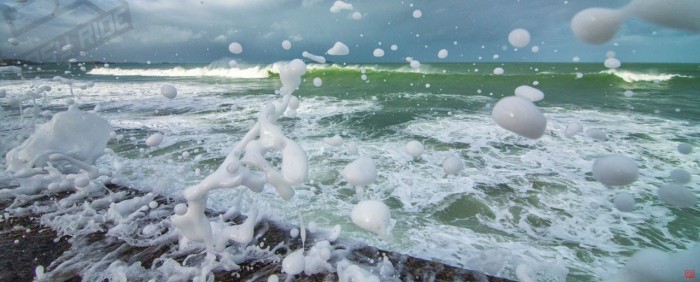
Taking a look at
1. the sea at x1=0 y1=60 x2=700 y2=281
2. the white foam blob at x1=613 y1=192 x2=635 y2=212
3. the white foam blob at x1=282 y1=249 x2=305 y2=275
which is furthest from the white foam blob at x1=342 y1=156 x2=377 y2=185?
the white foam blob at x1=613 y1=192 x2=635 y2=212

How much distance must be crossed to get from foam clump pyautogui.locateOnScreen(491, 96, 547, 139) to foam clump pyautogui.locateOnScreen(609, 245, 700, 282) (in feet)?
2.39

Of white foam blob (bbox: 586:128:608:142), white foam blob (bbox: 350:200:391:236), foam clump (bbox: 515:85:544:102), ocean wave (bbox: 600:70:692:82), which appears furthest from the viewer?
ocean wave (bbox: 600:70:692:82)

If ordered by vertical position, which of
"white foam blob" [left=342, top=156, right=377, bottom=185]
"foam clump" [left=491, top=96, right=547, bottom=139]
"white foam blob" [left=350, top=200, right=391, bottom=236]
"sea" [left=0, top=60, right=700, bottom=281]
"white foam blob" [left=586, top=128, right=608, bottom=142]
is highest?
"foam clump" [left=491, top=96, right=547, bottom=139]

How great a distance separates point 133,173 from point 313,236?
9.41ft

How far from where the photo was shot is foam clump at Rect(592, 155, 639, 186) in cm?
200

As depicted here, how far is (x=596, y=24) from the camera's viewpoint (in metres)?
1.60

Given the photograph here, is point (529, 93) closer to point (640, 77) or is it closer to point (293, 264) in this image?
point (293, 264)

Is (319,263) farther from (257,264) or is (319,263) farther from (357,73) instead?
(357,73)

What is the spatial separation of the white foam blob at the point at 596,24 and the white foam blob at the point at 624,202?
2.43 m

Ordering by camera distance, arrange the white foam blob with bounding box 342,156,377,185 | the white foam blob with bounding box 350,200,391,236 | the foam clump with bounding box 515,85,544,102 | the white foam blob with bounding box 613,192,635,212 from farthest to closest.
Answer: the white foam blob with bounding box 613,192,635,212 → the foam clump with bounding box 515,85,544,102 → the white foam blob with bounding box 342,156,377,185 → the white foam blob with bounding box 350,200,391,236

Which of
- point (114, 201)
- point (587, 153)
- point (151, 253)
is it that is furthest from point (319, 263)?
point (587, 153)

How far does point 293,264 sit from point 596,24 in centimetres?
192

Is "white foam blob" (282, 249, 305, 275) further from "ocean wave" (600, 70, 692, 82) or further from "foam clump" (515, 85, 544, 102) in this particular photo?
"ocean wave" (600, 70, 692, 82)

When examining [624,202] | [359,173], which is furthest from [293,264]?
[624,202]
